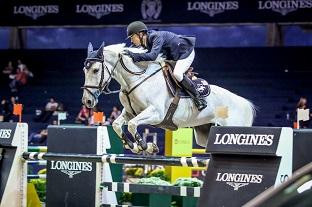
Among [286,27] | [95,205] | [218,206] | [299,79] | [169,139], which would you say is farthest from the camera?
[286,27]

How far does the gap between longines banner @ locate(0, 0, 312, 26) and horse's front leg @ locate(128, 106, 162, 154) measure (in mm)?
12759

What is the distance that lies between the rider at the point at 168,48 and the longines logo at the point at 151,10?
499 inches

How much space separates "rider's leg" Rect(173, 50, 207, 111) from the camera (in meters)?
8.52

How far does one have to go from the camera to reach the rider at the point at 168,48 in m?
8.20

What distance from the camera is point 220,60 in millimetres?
22656

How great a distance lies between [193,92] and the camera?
8633 mm

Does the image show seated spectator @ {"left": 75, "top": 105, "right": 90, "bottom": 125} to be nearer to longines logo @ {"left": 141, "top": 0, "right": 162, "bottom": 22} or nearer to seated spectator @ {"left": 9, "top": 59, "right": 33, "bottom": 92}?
longines logo @ {"left": 141, "top": 0, "right": 162, "bottom": 22}

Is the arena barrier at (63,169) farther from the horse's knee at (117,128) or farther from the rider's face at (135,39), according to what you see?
the rider's face at (135,39)

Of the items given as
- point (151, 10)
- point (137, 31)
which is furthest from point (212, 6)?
point (137, 31)

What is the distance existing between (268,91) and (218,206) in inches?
621

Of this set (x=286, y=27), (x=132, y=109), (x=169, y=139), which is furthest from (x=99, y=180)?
(x=286, y=27)

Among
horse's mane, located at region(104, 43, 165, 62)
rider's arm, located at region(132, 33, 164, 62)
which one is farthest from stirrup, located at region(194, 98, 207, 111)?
rider's arm, located at region(132, 33, 164, 62)

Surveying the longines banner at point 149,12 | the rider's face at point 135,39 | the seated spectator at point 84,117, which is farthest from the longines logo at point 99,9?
the rider's face at point 135,39

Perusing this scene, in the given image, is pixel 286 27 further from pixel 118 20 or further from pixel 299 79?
pixel 118 20
